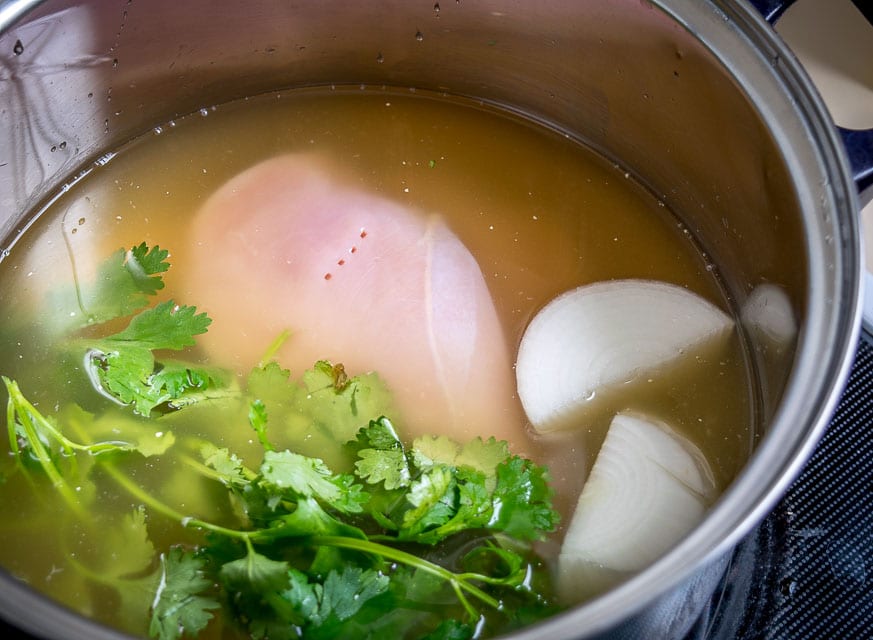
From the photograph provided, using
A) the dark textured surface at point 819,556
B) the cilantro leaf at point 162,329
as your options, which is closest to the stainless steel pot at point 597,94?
the dark textured surface at point 819,556

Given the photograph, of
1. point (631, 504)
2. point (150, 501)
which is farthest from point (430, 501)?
point (150, 501)

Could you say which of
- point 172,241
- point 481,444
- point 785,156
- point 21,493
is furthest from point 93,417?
point 785,156

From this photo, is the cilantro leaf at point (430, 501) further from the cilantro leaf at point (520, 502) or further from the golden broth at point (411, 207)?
the golden broth at point (411, 207)

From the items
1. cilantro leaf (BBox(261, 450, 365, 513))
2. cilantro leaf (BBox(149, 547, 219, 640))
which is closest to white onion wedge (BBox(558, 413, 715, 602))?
cilantro leaf (BBox(261, 450, 365, 513))

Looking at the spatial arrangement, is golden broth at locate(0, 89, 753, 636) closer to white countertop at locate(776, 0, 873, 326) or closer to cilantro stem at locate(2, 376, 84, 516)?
cilantro stem at locate(2, 376, 84, 516)

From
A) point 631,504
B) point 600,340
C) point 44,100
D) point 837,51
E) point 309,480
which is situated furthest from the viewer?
point 837,51

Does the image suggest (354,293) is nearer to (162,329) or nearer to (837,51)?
(162,329)

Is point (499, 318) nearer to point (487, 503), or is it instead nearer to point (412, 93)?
point (487, 503)
